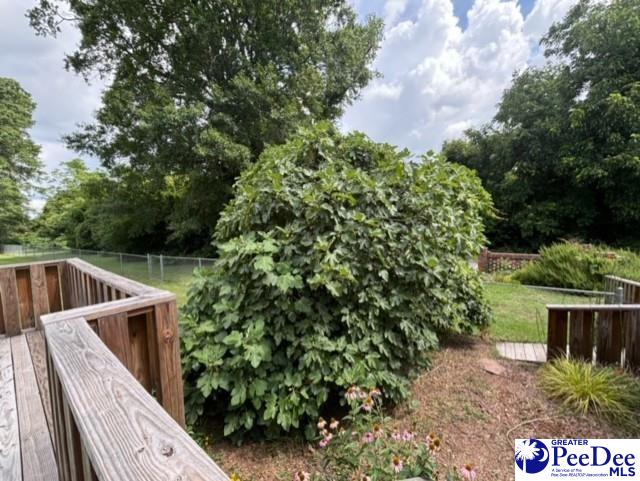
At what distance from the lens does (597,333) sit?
3057 millimetres

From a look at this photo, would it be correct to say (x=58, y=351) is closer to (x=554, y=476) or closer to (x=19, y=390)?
(x=19, y=390)

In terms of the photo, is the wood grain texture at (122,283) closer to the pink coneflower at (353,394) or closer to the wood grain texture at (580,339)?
the pink coneflower at (353,394)

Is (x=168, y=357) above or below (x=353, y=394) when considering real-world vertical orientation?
above

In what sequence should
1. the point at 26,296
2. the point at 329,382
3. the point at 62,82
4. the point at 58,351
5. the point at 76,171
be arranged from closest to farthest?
the point at 58,351 < the point at 329,382 < the point at 26,296 < the point at 62,82 < the point at 76,171

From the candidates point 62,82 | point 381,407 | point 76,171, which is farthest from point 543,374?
point 76,171

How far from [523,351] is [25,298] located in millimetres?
5031

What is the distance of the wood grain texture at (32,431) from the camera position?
4.62 feet

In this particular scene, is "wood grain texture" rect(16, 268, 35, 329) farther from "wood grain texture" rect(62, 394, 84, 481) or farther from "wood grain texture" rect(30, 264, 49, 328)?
"wood grain texture" rect(62, 394, 84, 481)

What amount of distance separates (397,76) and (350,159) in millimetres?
9335

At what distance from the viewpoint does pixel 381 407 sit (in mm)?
2539

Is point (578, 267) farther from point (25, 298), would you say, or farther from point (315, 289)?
point (25, 298)

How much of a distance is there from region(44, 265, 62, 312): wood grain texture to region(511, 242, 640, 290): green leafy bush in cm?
845

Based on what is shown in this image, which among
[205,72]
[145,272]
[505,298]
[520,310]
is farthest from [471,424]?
[205,72]

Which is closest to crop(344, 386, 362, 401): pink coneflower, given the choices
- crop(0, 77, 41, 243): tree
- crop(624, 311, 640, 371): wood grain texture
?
crop(624, 311, 640, 371): wood grain texture
